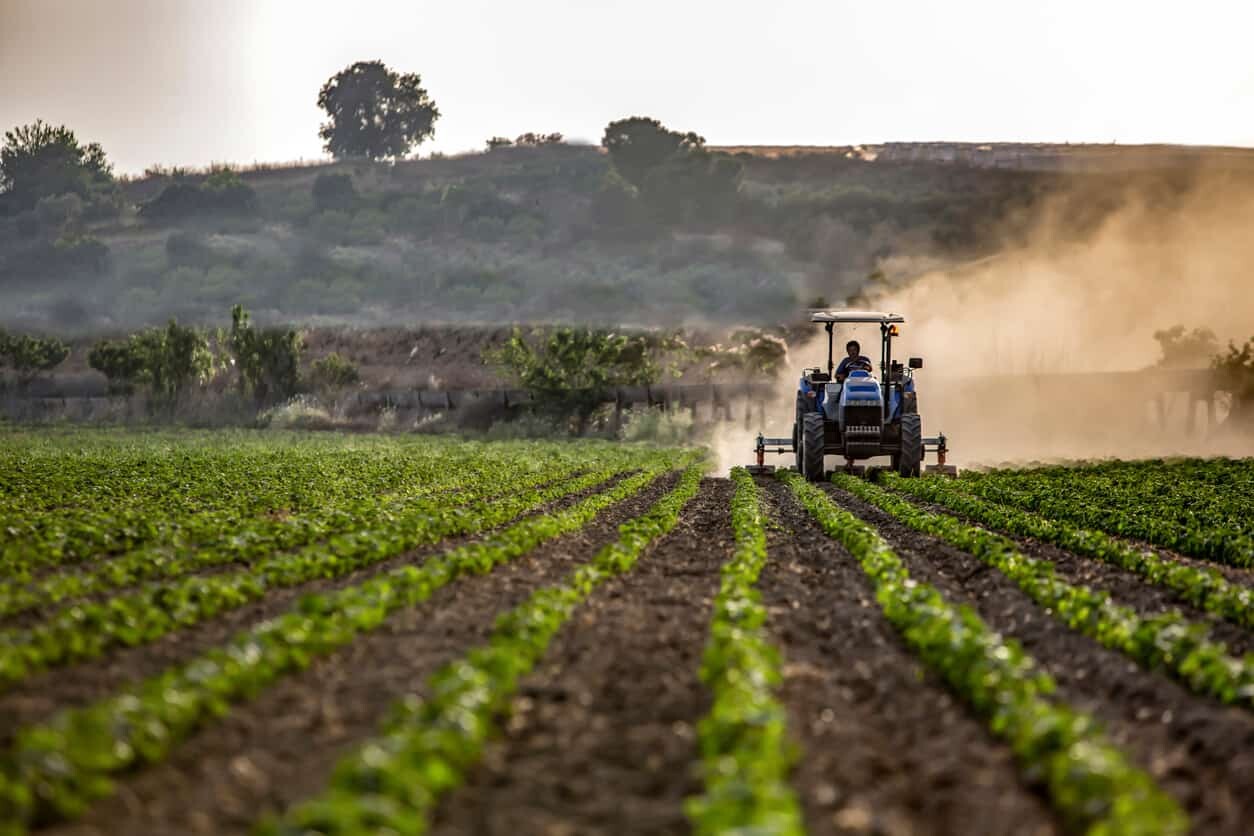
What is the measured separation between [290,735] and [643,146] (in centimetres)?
12330

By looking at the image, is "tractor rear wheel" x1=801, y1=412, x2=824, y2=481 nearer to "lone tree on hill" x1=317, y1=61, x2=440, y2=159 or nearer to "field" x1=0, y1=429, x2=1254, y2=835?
"field" x1=0, y1=429, x2=1254, y2=835

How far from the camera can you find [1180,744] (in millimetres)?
9305

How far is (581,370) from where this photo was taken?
6531 centimetres

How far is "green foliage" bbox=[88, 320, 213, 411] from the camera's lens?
7381 cm

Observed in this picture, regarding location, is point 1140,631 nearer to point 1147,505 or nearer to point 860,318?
point 1147,505

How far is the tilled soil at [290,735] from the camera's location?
23.9 ft

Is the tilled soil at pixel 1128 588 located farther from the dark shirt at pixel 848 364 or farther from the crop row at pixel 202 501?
A: the crop row at pixel 202 501

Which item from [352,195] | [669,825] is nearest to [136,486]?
[669,825]

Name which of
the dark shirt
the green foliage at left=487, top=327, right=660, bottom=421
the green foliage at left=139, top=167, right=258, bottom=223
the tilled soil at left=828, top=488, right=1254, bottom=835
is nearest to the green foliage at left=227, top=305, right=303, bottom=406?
the green foliage at left=487, top=327, right=660, bottom=421

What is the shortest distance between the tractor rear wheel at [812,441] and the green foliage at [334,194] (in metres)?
107

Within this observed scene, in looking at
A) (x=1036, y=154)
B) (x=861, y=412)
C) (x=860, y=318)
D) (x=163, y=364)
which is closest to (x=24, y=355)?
(x=163, y=364)

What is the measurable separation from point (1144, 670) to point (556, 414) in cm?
5465

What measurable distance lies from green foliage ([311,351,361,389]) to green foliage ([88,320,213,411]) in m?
6.07

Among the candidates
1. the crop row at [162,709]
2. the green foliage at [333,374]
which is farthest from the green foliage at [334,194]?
the crop row at [162,709]
